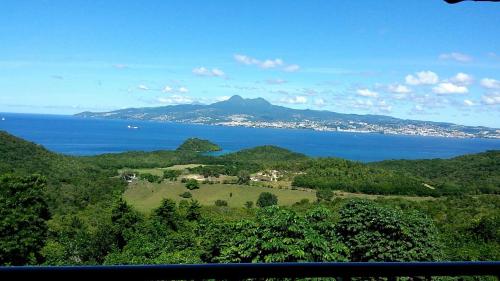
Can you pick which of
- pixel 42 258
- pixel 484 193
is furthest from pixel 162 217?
pixel 484 193

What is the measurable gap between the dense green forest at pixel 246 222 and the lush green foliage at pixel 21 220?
0.15ft

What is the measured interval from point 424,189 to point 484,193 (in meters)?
4.27

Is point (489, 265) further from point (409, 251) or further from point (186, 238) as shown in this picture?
point (186, 238)

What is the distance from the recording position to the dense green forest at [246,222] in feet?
34.9

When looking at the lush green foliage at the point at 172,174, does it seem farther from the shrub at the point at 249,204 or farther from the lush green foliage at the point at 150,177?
the shrub at the point at 249,204

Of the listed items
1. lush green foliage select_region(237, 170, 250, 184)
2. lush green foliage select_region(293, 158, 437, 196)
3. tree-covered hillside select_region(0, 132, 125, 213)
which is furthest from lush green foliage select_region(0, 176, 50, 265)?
lush green foliage select_region(293, 158, 437, 196)

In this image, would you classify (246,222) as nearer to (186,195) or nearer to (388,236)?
(388,236)

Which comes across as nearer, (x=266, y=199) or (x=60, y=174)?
(x=60, y=174)

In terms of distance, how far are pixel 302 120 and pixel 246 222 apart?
163m

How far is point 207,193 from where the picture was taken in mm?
39156

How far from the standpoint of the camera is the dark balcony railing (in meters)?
0.95

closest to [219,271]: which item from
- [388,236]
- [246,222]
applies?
[246,222]

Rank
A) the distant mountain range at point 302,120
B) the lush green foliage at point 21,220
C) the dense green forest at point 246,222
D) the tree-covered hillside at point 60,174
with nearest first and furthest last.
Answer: the dense green forest at point 246,222 < the lush green foliage at point 21,220 < the tree-covered hillside at point 60,174 < the distant mountain range at point 302,120

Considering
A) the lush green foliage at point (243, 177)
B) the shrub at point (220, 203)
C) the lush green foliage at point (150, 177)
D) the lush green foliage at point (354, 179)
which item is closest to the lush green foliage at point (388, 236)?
the shrub at point (220, 203)
